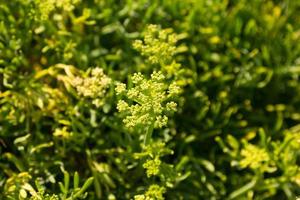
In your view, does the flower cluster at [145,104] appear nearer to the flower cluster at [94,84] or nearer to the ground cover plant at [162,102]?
the ground cover plant at [162,102]

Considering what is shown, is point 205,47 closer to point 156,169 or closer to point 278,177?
point 278,177

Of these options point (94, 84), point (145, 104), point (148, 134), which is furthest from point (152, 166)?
point (94, 84)

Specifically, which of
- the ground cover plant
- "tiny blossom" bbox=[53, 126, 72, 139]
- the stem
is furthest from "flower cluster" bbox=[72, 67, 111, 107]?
the stem

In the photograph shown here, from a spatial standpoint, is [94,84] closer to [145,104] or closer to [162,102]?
[162,102]

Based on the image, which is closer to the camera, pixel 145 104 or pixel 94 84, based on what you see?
pixel 145 104

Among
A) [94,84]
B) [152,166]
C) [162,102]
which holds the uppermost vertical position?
[94,84]

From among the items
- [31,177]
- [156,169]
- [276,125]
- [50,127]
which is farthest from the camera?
[276,125]

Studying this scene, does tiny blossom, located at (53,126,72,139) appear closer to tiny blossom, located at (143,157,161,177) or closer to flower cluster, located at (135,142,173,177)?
flower cluster, located at (135,142,173,177)

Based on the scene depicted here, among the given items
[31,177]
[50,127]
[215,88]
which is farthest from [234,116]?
[31,177]

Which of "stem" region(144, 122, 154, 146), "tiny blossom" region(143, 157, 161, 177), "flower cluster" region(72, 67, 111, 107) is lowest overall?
"tiny blossom" region(143, 157, 161, 177)
